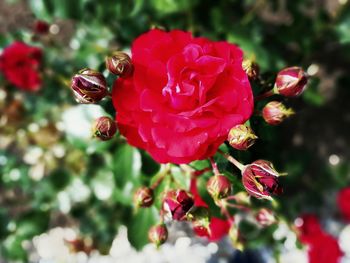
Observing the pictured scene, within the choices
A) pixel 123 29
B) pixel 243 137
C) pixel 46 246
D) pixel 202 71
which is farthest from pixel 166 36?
pixel 46 246

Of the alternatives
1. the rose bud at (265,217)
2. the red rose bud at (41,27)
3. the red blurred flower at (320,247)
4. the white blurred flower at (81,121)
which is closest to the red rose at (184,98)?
the rose bud at (265,217)

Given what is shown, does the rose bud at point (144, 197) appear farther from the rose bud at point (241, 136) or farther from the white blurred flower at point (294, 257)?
the white blurred flower at point (294, 257)

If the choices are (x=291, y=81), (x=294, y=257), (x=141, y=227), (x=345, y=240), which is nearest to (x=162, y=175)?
(x=141, y=227)

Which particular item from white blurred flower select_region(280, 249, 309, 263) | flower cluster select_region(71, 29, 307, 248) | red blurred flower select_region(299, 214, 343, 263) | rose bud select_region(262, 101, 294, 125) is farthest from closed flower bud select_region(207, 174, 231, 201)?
white blurred flower select_region(280, 249, 309, 263)

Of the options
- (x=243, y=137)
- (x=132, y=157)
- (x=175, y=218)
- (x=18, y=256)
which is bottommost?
(x=18, y=256)

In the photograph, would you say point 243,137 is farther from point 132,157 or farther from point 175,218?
point 132,157
